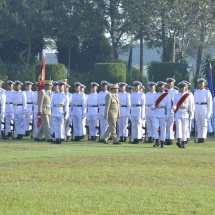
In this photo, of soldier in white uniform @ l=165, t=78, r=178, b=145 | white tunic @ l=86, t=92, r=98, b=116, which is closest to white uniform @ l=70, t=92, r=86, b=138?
white tunic @ l=86, t=92, r=98, b=116

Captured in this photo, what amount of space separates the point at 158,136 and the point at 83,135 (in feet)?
16.4

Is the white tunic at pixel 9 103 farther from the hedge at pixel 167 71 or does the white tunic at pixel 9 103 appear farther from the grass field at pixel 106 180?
the hedge at pixel 167 71

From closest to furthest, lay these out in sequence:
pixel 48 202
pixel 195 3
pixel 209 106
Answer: pixel 48 202 < pixel 209 106 < pixel 195 3

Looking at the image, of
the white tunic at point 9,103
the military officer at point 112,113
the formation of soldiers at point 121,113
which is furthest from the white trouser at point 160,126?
the white tunic at point 9,103

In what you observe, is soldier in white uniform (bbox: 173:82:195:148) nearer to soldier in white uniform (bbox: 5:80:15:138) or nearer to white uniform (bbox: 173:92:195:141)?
white uniform (bbox: 173:92:195:141)

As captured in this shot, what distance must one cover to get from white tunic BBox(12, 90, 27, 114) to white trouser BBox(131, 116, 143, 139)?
→ 4215 mm

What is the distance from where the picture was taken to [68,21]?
63.4 m

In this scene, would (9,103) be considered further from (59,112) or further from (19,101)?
(59,112)

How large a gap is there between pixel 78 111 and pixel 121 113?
1720 millimetres

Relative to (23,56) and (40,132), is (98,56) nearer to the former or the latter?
(23,56)

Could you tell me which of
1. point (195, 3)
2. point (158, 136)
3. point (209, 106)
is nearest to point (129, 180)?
point (158, 136)

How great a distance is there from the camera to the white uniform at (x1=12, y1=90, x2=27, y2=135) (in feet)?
111

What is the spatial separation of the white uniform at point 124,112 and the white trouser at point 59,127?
271 cm

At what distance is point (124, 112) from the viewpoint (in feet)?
106
